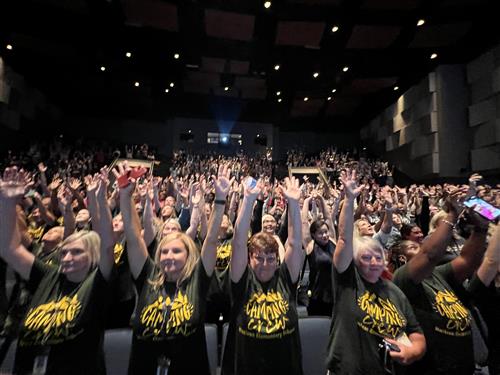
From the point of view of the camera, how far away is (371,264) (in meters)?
1.73

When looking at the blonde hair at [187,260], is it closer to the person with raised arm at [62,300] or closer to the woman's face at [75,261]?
the person with raised arm at [62,300]

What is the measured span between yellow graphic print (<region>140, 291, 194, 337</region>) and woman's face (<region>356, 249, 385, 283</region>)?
100 cm

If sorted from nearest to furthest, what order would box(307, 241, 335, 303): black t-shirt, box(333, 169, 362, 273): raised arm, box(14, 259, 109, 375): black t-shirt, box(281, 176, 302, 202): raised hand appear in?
1. box(14, 259, 109, 375): black t-shirt
2. box(333, 169, 362, 273): raised arm
3. box(281, 176, 302, 202): raised hand
4. box(307, 241, 335, 303): black t-shirt

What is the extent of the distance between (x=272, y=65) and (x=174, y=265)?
10.2 metres


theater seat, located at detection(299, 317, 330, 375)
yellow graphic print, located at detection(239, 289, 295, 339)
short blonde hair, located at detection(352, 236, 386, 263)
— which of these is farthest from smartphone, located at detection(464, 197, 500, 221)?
yellow graphic print, located at detection(239, 289, 295, 339)

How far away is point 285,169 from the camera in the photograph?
12828mm

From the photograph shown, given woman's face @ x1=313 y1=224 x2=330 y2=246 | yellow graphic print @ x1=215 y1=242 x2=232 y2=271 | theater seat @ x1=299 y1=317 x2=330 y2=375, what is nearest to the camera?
theater seat @ x1=299 y1=317 x2=330 y2=375

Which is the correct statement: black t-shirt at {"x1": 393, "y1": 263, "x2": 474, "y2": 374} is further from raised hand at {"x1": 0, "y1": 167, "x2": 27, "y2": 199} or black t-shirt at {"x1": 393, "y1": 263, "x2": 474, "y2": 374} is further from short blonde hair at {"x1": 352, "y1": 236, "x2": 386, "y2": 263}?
raised hand at {"x1": 0, "y1": 167, "x2": 27, "y2": 199}

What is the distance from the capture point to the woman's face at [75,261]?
164 centimetres

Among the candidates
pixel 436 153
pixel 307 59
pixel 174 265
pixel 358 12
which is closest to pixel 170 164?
pixel 307 59

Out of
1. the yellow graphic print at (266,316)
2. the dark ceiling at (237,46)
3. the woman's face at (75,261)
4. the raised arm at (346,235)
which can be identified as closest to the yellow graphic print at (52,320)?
the woman's face at (75,261)

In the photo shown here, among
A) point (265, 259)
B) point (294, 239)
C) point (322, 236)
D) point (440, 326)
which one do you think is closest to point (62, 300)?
point (265, 259)

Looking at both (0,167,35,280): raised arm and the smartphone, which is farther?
the smartphone

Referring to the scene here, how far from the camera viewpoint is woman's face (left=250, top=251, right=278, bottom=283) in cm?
172
